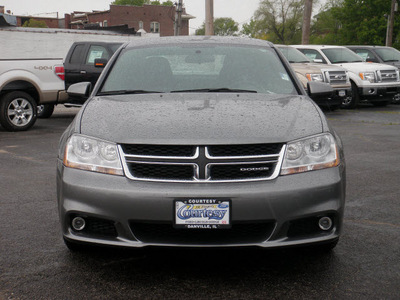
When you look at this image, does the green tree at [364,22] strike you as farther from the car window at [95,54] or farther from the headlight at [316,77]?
the car window at [95,54]

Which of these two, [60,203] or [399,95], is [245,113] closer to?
[60,203]

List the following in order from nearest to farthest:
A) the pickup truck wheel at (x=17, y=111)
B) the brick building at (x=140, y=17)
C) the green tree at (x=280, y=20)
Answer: the pickup truck wheel at (x=17, y=111) → the brick building at (x=140, y=17) → the green tree at (x=280, y=20)

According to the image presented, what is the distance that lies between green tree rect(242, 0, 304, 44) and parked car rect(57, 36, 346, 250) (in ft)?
274

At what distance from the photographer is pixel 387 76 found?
17.7m

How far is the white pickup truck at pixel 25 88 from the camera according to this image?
11.7m

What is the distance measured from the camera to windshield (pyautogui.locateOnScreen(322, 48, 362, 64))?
60.5ft

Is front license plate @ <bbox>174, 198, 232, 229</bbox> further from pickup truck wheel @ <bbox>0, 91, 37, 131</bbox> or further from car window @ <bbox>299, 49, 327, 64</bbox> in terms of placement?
car window @ <bbox>299, 49, 327, 64</bbox>

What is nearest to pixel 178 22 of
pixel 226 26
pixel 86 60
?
pixel 86 60

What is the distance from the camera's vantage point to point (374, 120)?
14.6m

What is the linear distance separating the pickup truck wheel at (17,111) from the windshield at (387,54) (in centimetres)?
1307

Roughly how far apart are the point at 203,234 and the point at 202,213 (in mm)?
171

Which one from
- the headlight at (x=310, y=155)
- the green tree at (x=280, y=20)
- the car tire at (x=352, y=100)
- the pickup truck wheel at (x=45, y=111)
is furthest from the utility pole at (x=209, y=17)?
the green tree at (x=280, y=20)

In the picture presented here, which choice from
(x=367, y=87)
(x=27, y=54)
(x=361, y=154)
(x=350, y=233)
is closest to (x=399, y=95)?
(x=367, y=87)

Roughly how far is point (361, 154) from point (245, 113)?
5507 mm
